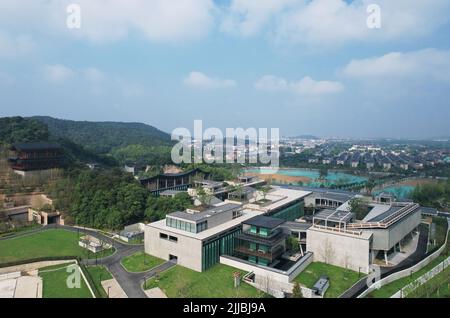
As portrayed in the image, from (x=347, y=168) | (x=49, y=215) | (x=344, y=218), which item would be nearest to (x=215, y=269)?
(x=344, y=218)

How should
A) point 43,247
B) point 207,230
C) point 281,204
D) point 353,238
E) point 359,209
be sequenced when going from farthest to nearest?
point 281,204, point 359,209, point 43,247, point 207,230, point 353,238

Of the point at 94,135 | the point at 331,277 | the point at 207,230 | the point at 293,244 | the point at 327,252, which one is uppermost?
the point at 94,135

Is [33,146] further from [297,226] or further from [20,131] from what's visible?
[297,226]

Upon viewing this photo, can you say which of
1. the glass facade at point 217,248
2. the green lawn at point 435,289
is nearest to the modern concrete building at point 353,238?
the green lawn at point 435,289

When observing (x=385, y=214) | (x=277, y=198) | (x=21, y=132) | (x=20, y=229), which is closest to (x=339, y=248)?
(x=385, y=214)

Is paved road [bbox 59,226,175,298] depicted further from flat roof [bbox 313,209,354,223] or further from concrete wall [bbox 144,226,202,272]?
flat roof [bbox 313,209,354,223]

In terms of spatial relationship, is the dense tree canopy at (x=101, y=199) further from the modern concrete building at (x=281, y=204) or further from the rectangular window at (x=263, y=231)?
the rectangular window at (x=263, y=231)
